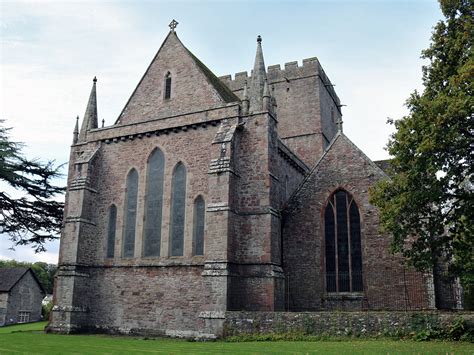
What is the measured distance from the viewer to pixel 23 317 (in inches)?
1907

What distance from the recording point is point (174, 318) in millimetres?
20422

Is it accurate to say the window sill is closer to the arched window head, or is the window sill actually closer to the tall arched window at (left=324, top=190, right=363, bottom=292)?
the tall arched window at (left=324, top=190, right=363, bottom=292)

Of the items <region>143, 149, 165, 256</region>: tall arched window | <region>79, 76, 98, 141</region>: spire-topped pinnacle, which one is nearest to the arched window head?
<region>143, 149, 165, 256</region>: tall arched window

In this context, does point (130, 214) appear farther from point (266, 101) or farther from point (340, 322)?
point (340, 322)

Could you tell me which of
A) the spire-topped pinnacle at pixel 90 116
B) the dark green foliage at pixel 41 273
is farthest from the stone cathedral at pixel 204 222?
the dark green foliage at pixel 41 273

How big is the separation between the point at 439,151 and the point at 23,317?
47181 millimetres

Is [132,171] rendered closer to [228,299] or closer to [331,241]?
[228,299]

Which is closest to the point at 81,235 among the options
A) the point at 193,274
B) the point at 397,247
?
the point at 193,274

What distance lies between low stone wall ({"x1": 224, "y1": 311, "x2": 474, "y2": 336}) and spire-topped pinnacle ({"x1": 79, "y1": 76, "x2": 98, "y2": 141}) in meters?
14.0

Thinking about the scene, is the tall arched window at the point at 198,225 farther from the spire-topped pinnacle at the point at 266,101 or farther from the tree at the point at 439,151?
the tree at the point at 439,151

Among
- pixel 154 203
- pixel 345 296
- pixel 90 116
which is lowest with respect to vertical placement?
pixel 345 296

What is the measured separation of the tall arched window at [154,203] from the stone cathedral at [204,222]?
0.21 ft

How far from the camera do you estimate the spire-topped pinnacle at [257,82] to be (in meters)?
21.9

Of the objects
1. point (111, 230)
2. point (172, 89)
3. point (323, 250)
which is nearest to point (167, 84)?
point (172, 89)
